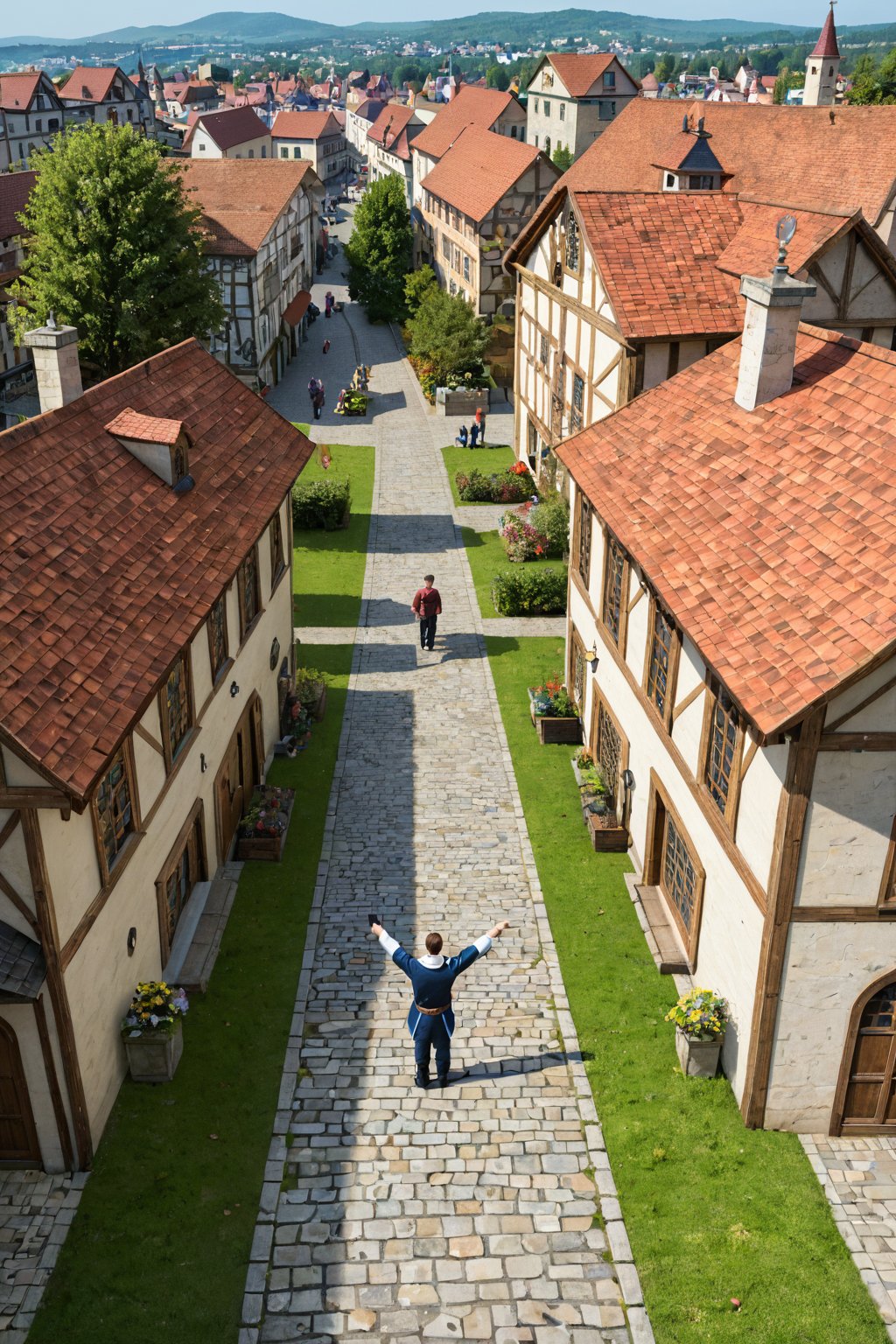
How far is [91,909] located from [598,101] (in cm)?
8909

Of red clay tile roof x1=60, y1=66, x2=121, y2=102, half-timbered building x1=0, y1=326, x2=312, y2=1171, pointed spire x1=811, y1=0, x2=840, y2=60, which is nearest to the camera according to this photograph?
half-timbered building x1=0, y1=326, x2=312, y2=1171

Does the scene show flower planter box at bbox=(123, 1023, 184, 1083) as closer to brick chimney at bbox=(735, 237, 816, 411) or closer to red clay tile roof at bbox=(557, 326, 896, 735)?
red clay tile roof at bbox=(557, 326, 896, 735)

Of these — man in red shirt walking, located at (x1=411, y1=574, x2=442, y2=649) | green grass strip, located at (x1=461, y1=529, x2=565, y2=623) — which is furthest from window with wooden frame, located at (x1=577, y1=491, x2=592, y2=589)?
green grass strip, located at (x1=461, y1=529, x2=565, y2=623)

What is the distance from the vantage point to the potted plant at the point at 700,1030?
12.7 metres

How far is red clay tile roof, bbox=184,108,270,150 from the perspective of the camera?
308ft

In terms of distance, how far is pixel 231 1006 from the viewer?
14164 millimetres

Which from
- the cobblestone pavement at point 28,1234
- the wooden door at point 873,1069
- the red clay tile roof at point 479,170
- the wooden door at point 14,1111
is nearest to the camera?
the cobblestone pavement at point 28,1234

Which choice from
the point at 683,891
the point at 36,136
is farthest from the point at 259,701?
the point at 36,136

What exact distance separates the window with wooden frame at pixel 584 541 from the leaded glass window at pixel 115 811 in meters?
10.3

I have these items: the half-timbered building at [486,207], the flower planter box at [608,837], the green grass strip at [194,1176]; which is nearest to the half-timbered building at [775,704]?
the flower planter box at [608,837]

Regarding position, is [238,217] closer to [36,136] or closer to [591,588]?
[591,588]

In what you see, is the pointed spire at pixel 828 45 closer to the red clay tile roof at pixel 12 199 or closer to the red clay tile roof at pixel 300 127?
the red clay tile roof at pixel 12 199

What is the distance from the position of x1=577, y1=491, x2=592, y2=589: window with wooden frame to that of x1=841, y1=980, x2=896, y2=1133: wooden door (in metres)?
10.0

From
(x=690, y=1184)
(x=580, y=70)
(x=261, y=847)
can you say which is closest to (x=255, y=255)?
(x=261, y=847)
